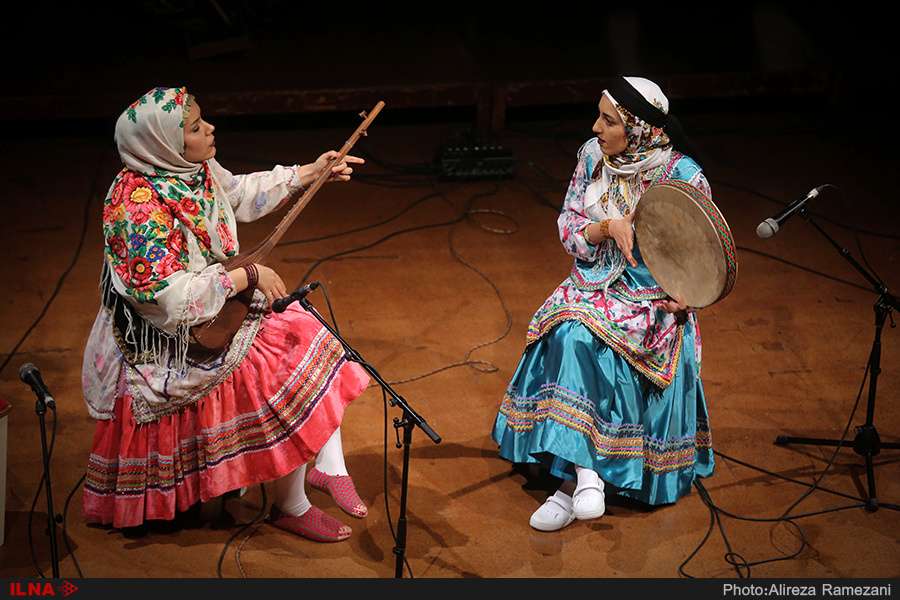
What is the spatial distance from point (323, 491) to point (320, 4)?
4.99 metres

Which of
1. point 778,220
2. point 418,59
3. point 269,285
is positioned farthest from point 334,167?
point 418,59

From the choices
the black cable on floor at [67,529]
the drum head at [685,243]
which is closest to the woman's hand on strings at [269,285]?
the black cable on floor at [67,529]

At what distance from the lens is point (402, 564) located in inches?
142

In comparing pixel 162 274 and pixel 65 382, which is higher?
pixel 162 274

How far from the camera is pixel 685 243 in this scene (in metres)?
3.61

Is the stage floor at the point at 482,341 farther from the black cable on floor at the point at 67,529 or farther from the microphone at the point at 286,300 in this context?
the microphone at the point at 286,300

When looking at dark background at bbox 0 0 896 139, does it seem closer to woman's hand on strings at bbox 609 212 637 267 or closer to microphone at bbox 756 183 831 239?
woman's hand on strings at bbox 609 212 637 267

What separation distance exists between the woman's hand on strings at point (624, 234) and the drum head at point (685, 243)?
0.11ft

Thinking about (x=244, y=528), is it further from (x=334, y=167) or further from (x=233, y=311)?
(x=334, y=167)

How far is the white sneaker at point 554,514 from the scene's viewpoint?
13.1ft

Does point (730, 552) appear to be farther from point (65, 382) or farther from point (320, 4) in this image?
point (320, 4)

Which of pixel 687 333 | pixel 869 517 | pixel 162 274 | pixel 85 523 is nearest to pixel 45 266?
pixel 85 523

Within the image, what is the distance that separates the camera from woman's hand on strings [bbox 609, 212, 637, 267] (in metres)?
Result: 3.76

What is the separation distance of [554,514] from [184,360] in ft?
4.65
